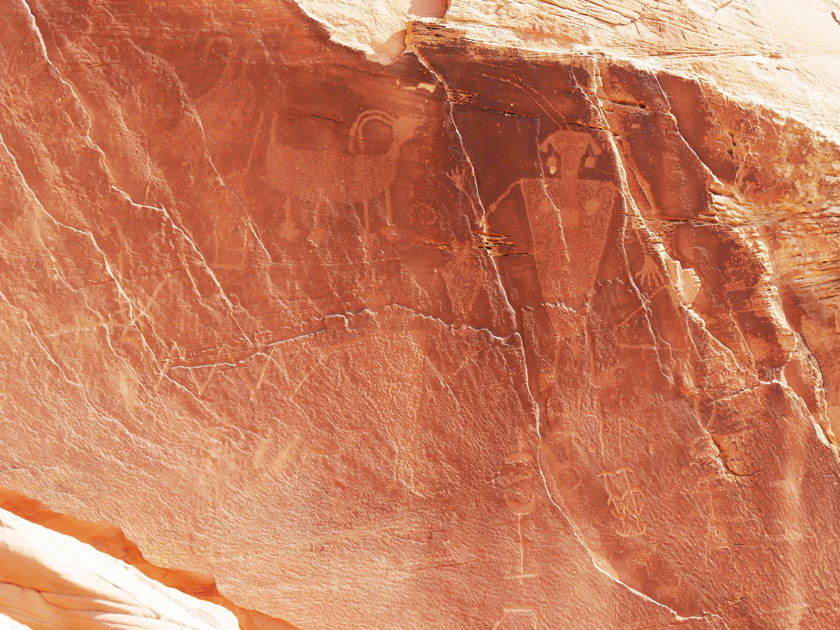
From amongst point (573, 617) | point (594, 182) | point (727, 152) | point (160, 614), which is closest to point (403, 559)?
point (573, 617)

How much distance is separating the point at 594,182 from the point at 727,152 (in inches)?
24.3

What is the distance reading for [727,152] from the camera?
2410 millimetres

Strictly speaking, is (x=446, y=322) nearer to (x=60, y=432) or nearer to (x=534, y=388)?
(x=534, y=388)

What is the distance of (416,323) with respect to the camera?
2324 millimetres

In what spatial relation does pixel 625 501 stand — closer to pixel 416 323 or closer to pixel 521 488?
pixel 521 488

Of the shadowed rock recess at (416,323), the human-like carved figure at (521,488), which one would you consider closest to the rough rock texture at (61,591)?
the shadowed rock recess at (416,323)

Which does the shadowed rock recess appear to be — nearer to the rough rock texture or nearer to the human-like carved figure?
the human-like carved figure

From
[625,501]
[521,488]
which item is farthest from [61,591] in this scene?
[625,501]

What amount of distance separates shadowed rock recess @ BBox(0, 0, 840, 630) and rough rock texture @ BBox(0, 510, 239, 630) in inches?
6.5

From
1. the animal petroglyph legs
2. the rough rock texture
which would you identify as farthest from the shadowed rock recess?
the rough rock texture

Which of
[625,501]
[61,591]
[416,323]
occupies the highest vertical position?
[416,323]

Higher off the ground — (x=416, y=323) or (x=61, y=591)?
(x=416, y=323)

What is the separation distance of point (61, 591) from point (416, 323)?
63.5 inches

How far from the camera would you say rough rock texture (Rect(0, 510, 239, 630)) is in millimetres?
1930
